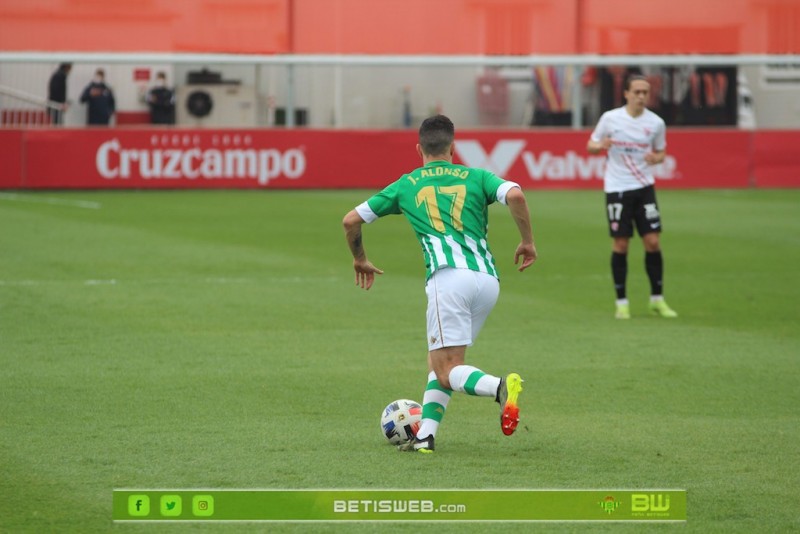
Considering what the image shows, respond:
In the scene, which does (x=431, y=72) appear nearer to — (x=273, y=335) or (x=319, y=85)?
(x=319, y=85)

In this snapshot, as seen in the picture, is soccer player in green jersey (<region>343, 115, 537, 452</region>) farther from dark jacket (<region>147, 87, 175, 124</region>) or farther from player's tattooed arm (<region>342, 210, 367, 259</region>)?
dark jacket (<region>147, 87, 175, 124</region>)

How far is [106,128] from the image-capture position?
1030 inches

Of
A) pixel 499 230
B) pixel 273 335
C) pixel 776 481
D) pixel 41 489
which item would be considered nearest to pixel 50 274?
pixel 273 335

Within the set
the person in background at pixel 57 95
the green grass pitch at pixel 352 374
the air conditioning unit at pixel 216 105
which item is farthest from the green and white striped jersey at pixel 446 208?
the person in background at pixel 57 95

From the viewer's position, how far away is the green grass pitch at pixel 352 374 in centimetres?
681

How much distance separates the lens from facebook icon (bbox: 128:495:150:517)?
19.9ft

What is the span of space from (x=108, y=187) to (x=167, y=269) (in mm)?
10937

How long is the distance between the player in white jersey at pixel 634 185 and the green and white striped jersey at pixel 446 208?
5729 mm

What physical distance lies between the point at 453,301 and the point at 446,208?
1.64ft

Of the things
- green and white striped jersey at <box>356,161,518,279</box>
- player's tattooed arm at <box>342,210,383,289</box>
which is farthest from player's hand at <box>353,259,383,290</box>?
green and white striped jersey at <box>356,161,518,279</box>

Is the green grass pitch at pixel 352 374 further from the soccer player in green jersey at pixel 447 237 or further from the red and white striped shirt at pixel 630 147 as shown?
the red and white striped shirt at pixel 630 147

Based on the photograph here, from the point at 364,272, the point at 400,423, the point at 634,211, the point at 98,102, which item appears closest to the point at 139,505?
the point at 400,423

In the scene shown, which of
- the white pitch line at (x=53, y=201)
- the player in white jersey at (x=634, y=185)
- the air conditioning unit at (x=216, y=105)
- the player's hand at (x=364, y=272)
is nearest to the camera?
the player's hand at (x=364, y=272)

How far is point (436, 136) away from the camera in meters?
7.37
